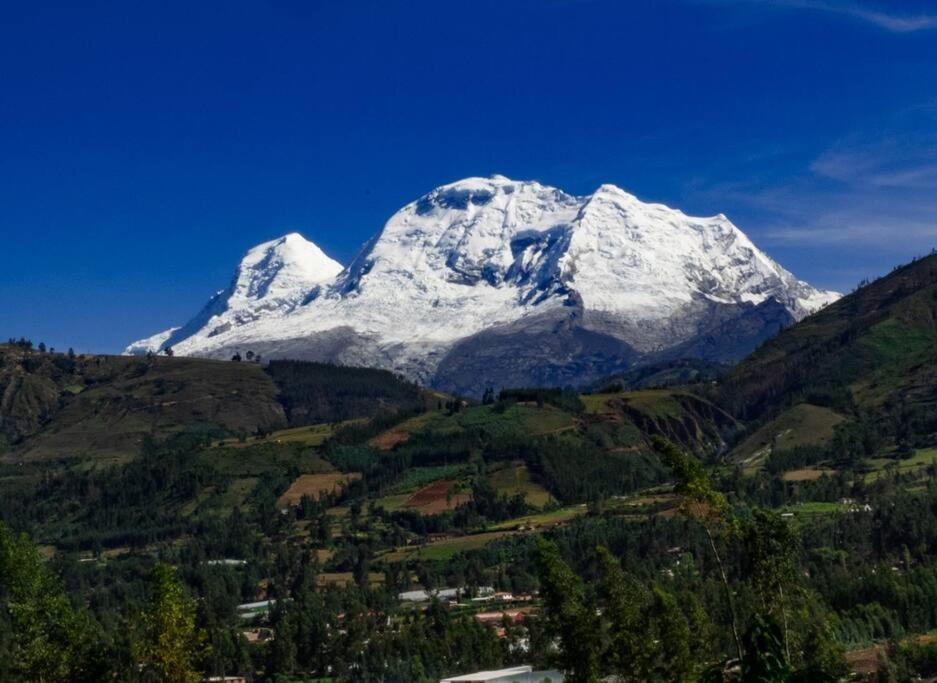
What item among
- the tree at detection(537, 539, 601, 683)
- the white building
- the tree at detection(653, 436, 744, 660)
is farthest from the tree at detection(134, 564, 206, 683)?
the white building

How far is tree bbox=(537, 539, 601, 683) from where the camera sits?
100m

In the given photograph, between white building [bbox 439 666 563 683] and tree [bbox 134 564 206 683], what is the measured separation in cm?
6334

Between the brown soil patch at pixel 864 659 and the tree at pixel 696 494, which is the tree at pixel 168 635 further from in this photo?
the brown soil patch at pixel 864 659

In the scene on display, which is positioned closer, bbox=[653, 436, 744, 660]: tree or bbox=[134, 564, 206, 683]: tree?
bbox=[653, 436, 744, 660]: tree

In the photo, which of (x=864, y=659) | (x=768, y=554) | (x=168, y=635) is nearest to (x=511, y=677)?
(x=864, y=659)

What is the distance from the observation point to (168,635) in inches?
3716

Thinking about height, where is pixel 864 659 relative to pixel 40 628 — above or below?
below

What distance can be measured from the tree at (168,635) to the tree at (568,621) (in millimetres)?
25029

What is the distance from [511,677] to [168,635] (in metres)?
71.0

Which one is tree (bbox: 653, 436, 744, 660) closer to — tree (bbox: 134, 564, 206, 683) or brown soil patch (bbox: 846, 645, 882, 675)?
tree (bbox: 134, 564, 206, 683)

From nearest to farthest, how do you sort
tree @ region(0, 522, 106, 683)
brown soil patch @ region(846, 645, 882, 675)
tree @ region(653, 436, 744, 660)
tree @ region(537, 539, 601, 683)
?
tree @ region(653, 436, 744, 660) < tree @ region(537, 539, 601, 683) < tree @ region(0, 522, 106, 683) < brown soil patch @ region(846, 645, 882, 675)

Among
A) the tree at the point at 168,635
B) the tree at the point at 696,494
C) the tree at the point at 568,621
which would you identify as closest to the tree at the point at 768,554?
the tree at the point at 696,494

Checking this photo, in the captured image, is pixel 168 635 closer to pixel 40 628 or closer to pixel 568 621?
pixel 40 628

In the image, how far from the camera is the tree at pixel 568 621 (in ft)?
330
